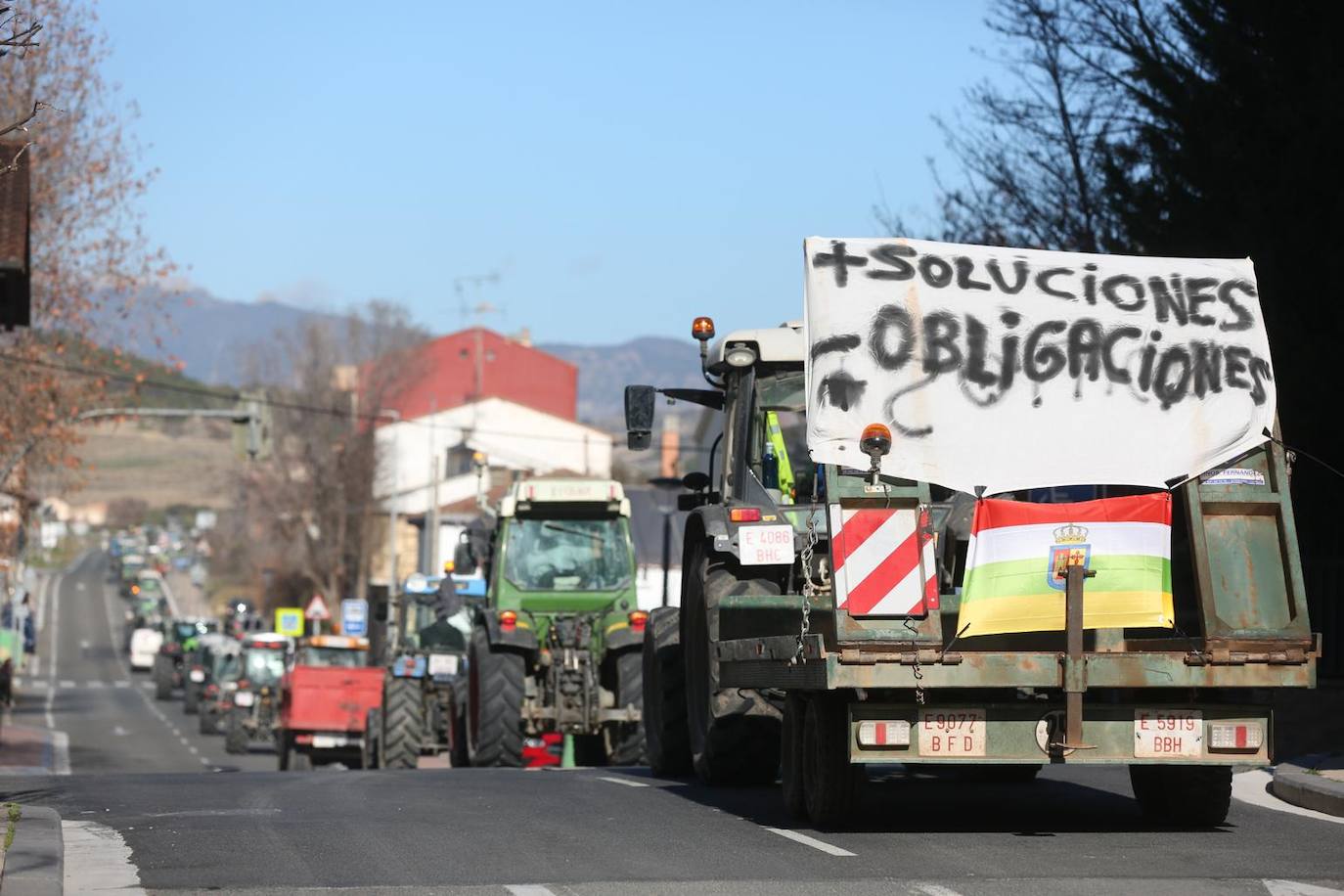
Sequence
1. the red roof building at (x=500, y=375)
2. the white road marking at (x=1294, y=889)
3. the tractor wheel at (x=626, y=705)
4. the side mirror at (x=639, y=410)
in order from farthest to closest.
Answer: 1. the red roof building at (x=500, y=375)
2. the tractor wheel at (x=626, y=705)
3. the side mirror at (x=639, y=410)
4. the white road marking at (x=1294, y=889)

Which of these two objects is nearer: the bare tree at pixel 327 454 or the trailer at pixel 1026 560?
the trailer at pixel 1026 560

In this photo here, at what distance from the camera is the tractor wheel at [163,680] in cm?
7056

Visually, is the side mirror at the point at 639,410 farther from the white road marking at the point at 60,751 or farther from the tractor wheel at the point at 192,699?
the tractor wheel at the point at 192,699

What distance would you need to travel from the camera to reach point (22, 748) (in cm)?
4225

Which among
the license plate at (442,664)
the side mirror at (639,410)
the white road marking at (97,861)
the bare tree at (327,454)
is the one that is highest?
the bare tree at (327,454)

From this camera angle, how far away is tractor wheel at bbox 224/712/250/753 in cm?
4231

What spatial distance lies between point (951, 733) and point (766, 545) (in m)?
2.31

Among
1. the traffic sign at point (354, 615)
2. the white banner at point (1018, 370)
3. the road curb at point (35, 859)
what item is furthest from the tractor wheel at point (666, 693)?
the traffic sign at point (354, 615)

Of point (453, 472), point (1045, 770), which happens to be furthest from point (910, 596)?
point (453, 472)

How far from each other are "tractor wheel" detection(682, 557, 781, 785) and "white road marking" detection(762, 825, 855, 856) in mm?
1873

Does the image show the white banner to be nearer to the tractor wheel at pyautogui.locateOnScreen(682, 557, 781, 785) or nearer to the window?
the tractor wheel at pyautogui.locateOnScreen(682, 557, 781, 785)

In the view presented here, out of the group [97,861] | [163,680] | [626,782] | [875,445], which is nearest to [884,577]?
[875,445]

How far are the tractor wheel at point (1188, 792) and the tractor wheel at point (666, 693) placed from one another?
3957 millimetres

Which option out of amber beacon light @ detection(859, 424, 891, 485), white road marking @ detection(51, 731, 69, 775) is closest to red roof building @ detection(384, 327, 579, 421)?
white road marking @ detection(51, 731, 69, 775)
